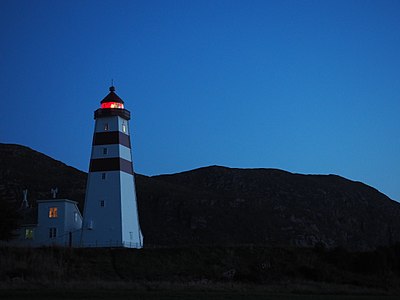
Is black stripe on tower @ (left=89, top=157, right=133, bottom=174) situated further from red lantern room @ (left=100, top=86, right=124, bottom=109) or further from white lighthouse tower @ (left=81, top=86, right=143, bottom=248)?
red lantern room @ (left=100, top=86, right=124, bottom=109)

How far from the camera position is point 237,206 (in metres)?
104

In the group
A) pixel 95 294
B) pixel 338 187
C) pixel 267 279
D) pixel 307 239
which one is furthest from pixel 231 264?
pixel 338 187

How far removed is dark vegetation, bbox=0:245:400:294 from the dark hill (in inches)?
1180

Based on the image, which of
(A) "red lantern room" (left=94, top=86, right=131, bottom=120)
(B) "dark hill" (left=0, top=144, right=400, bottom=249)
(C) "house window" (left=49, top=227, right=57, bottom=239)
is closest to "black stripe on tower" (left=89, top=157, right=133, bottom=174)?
(A) "red lantern room" (left=94, top=86, right=131, bottom=120)

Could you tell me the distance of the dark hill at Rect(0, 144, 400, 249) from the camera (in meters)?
90.4

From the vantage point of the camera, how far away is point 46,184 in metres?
93.7

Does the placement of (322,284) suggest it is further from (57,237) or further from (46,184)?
(46,184)

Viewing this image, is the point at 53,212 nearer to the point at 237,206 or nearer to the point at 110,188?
the point at 110,188

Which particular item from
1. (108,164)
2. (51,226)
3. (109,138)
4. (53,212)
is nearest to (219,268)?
(108,164)

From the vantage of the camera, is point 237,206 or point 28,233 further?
point 237,206

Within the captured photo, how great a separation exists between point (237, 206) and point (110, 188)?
58548mm

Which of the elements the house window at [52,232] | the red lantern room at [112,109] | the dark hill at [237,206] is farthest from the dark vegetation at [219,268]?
the dark hill at [237,206]

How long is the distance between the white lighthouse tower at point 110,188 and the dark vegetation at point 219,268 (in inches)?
109

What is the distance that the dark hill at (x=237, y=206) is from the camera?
90.4 meters
